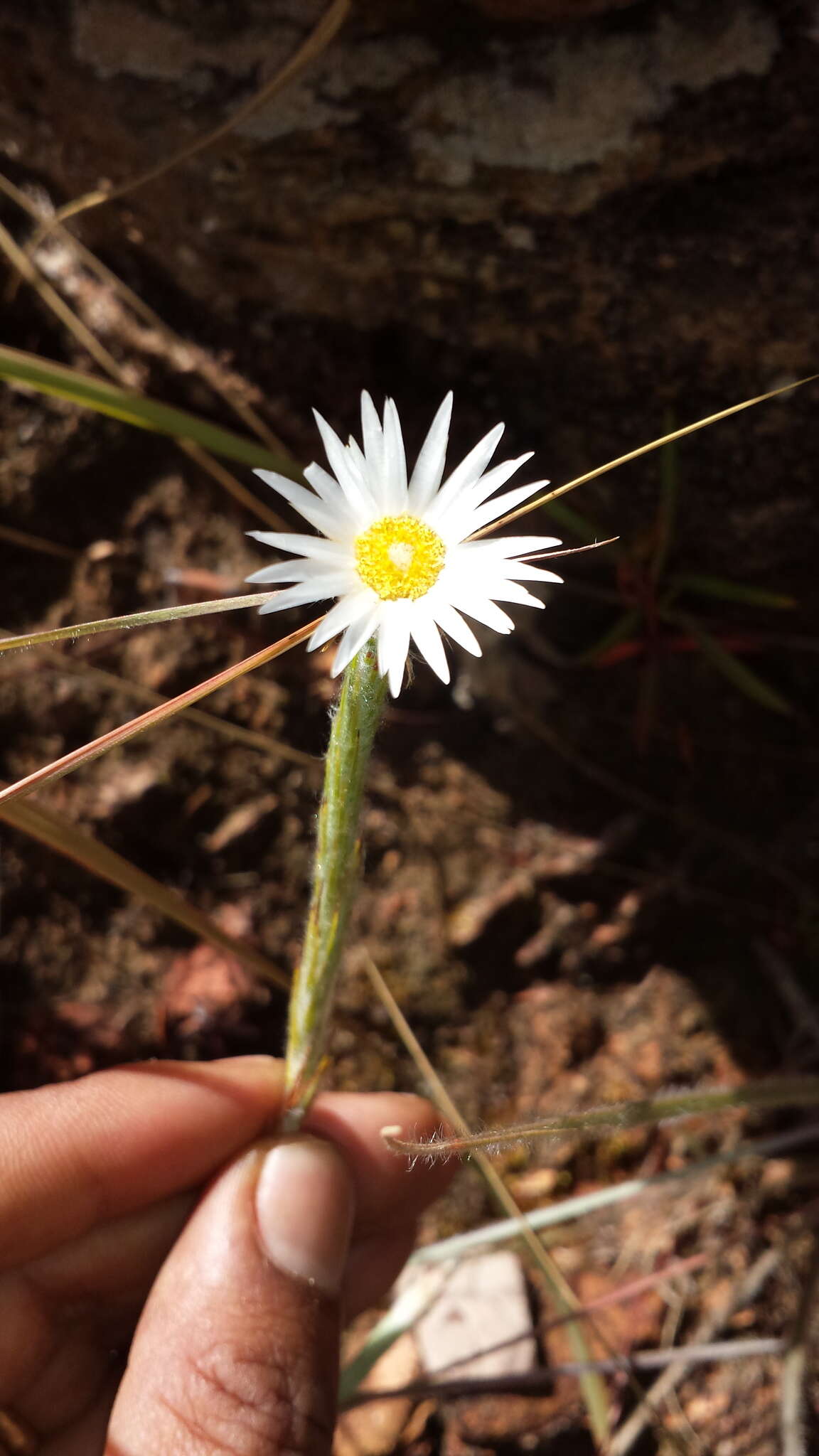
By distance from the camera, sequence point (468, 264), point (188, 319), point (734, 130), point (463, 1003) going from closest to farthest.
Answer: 1. point (734, 130)
2. point (468, 264)
3. point (188, 319)
4. point (463, 1003)

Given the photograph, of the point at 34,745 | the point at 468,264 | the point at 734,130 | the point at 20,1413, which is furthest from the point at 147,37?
the point at 20,1413

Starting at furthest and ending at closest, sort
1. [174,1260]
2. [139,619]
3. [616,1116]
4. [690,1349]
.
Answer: [690,1349], [174,1260], [616,1116], [139,619]

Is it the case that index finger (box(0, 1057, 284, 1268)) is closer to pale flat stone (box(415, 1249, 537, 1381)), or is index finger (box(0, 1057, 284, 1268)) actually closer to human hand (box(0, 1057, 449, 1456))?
human hand (box(0, 1057, 449, 1456))

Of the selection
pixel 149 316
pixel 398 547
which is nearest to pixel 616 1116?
pixel 398 547

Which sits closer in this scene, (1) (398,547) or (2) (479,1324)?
(1) (398,547)

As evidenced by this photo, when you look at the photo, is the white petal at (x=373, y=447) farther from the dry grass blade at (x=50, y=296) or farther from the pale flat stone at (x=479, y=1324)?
the pale flat stone at (x=479, y=1324)

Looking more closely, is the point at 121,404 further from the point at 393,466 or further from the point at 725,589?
the point at 725,589

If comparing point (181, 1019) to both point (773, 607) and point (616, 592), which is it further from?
point (773, 607)
